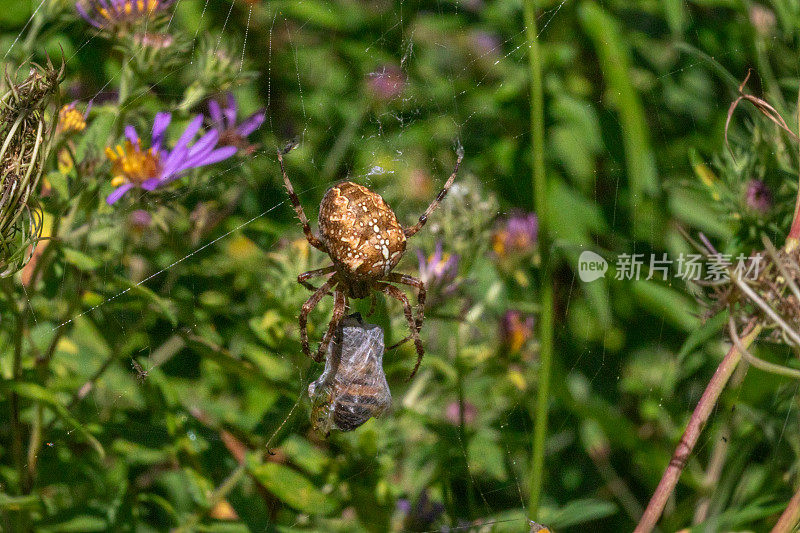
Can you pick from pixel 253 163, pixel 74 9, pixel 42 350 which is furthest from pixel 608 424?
A: pixel 74 9

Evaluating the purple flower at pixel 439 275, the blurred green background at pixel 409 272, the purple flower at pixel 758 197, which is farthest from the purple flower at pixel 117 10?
the purple flower at pixel 758 197

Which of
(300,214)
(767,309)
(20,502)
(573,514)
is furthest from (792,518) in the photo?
(20,502)

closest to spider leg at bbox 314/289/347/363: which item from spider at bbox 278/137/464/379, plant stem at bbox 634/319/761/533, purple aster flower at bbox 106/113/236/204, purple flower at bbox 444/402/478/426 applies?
spider at bbox 278/137/464/379

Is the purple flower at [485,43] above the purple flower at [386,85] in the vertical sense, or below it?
below

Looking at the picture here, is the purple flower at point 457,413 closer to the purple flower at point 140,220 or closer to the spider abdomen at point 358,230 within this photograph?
the spider abdomen at point 358,230

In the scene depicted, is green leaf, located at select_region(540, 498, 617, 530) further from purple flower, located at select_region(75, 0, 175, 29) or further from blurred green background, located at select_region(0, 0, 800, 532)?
purple flower, located at select_region(75, 0, 175, 29)
